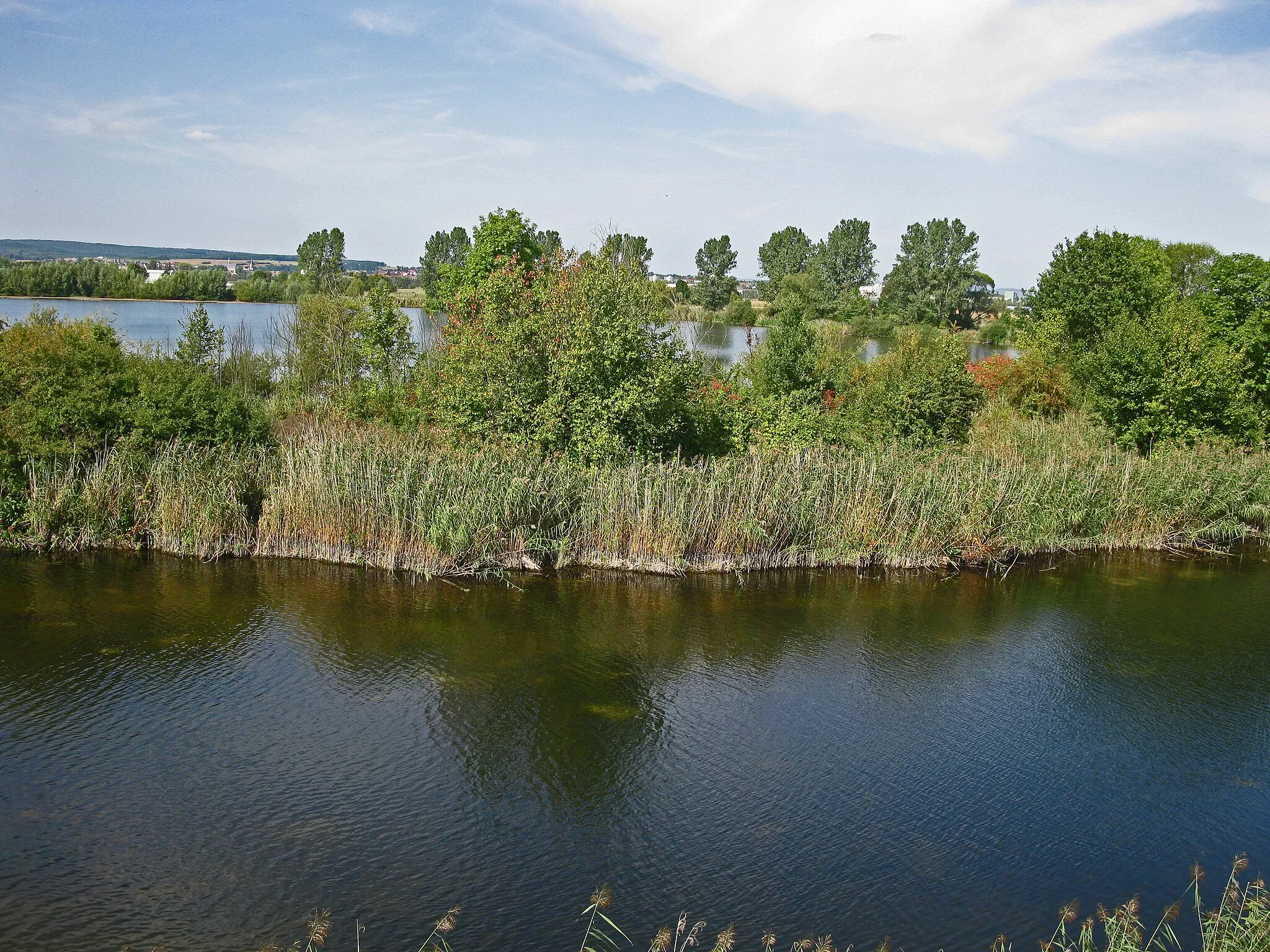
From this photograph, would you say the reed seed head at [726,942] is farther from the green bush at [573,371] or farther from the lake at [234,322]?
the lake at [234,322]

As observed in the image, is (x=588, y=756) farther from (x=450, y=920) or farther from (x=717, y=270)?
(x=717, y=270)

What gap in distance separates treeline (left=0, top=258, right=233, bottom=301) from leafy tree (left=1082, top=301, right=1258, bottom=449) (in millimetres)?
61485

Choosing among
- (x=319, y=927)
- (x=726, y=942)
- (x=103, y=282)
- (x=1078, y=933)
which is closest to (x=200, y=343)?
(x=319, y=927)

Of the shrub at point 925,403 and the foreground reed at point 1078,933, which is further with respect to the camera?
the shrub at point 925,403

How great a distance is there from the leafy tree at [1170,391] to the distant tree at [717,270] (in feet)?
202

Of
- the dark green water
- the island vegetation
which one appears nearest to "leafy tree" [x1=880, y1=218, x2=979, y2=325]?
the island vegetation

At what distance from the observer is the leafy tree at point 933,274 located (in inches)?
3103

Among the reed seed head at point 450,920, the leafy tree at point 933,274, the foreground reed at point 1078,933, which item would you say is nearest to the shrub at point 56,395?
the foreground reed at point 1078,933

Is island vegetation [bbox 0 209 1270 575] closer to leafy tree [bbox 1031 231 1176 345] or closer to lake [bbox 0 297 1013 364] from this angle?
lake [bbox 0 297 1013 364]

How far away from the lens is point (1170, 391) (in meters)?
24.2

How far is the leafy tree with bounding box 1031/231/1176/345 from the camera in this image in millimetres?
35812

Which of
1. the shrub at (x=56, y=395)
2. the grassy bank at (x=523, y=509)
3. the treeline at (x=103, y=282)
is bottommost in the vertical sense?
the grassy bank at (x=523, y=509)

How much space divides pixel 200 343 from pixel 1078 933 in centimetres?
2554

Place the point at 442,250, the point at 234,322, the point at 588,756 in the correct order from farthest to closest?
1. the point at 442,250
2. the point at 234,322
3. the point at 588,756
